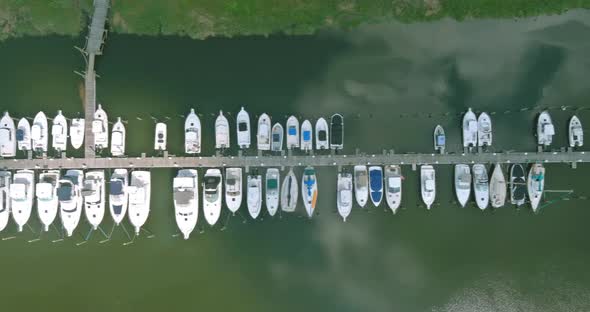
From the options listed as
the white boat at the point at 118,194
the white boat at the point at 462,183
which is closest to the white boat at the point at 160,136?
the white boat at the point at 118,194

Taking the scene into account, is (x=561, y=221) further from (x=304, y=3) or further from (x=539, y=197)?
(x=304, y=3)

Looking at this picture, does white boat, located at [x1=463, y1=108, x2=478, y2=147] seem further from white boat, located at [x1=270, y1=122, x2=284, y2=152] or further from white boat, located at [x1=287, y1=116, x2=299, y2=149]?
white boat, located at [x1=270, y1=122, x2=284, y2=152]

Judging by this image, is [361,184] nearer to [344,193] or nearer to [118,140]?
[344,193]

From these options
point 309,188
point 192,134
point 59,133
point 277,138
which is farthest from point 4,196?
point 309,188

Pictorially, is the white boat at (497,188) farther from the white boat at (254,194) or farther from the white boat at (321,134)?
the white boat at (254,194)

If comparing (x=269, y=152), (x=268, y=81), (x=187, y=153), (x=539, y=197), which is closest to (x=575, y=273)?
(x=539, y=197)
